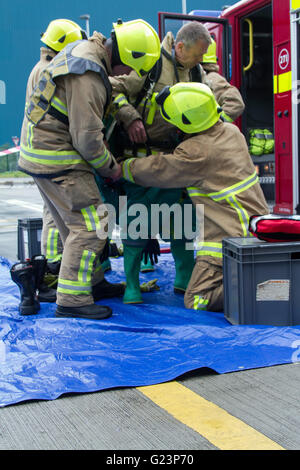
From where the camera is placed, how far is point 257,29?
9.45 meters

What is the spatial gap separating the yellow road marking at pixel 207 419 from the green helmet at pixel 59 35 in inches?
124

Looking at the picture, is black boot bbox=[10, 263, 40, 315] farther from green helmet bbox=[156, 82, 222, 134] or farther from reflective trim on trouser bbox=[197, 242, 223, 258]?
green helmet bbox=[156, 82, 222, 134]

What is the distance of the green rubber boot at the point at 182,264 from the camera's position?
15.1ft

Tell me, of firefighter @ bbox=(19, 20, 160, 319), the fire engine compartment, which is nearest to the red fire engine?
the fire engine compartment

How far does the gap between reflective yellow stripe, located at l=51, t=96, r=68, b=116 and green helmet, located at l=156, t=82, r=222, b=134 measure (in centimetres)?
66

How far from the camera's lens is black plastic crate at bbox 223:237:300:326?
11.2ft

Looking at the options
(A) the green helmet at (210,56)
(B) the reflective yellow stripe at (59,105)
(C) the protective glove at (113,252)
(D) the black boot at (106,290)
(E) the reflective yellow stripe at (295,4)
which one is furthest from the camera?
(E) the reflective yellow stripe at (295,4)

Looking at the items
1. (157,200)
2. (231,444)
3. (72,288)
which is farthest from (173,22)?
(231,444)

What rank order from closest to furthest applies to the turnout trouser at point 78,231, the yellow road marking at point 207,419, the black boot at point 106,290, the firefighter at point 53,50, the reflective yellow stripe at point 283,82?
1. the yellow road marking at point 207,419
2. the turnout trouser at point 78,231
3. the black boot at point 106,290
4. the firefighter at point 53,50
5. the reflective yellow stripe at point 283,82

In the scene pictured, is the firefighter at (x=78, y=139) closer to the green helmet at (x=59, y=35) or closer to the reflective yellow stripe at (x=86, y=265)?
the reflective yellow stripe at (x=86, y=265)

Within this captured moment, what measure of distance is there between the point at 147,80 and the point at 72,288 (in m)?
1.58

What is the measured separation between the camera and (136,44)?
3.54 m

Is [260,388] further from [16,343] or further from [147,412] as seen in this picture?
[16,343]

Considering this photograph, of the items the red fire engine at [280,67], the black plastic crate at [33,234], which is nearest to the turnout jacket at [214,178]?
the black plastic crate at [33,234]
